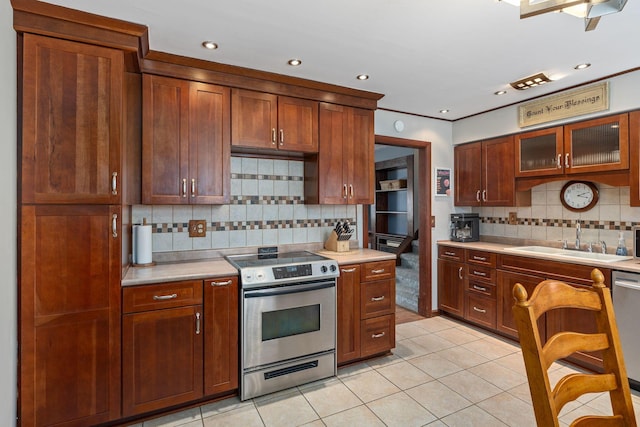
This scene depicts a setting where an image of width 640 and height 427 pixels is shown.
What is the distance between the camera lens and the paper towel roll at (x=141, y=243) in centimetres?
249

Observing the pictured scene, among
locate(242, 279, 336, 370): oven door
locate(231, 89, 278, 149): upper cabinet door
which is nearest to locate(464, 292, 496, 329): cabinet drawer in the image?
locate(242, 279, 336, 370): oven door

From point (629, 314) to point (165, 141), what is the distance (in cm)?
364

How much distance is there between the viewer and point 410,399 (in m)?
2.39

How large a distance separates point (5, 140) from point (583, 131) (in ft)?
13.8

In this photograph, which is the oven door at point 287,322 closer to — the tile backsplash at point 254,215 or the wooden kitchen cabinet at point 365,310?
the wooden kitchen cabinet at point 365,310

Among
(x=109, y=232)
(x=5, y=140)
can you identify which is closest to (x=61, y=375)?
(x=109, y=232)

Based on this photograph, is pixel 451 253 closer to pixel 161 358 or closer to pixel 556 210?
pixel 556 210

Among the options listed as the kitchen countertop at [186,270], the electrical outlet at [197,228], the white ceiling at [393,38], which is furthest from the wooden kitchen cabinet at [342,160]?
the electrical outlet at [197,228]

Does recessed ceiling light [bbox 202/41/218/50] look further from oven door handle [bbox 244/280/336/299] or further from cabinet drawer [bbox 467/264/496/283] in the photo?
cabinet drawer [bbox 467/264/496/283]

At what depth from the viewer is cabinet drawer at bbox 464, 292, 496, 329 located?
351cm

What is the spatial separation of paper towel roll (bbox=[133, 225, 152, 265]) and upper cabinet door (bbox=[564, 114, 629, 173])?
12.1 ft

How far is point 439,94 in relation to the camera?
3.27 m

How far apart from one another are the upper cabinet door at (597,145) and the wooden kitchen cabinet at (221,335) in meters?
3.16

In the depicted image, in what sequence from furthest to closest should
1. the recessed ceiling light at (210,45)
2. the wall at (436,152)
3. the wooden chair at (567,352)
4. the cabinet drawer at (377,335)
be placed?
the wall at (436,152), the cabinet drawer at (377,335), the recessed ceiling light at (210,45), the wooden chair at (567,352)
